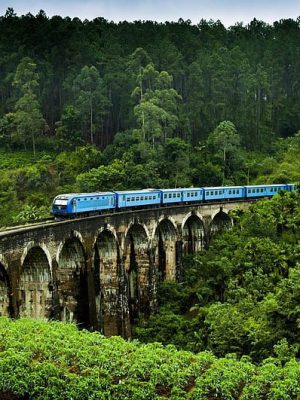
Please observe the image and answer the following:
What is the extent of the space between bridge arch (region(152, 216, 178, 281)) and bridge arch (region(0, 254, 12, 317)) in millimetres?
17640

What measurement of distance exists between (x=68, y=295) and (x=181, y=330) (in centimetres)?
591

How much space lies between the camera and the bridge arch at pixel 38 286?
22.9 m

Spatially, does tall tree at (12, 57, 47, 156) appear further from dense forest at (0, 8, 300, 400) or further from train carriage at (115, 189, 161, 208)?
train carriage at (115, 189, 161, 208)

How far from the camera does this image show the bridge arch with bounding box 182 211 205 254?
41.1 meters

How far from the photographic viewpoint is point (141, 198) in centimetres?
3428

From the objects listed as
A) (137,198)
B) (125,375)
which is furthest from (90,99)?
(125,375)

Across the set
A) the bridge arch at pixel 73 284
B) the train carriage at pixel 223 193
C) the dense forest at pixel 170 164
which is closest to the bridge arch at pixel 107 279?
the dense forest at pixel 170 164

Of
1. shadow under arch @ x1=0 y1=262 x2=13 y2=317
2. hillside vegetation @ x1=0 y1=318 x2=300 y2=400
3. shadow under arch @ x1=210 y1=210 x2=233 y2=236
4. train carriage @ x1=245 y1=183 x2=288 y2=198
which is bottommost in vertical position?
hillside vegetation @ x1=0 y1=318 x2=300 y2=400

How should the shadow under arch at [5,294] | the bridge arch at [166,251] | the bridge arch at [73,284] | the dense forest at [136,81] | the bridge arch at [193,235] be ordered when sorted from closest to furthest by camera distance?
the shadow under arch at [5,294], the bridge arch at [73,284], the bridge arch at [166,251], the bridge arch at [193,235], the dense forest at [136,81]

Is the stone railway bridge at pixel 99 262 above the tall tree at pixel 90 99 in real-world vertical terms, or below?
below

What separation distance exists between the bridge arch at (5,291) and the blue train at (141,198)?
24.5 ft

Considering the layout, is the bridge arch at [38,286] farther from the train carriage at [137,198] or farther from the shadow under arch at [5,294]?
the train carriage at [137,198]

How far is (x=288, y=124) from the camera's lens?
6962 cm

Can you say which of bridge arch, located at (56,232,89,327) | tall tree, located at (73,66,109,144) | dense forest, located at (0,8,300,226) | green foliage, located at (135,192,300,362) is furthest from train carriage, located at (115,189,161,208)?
tall tree, located at (73,66,109,144)
